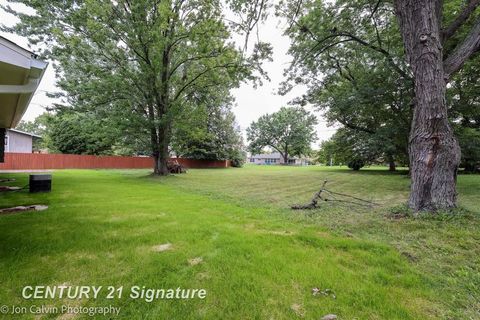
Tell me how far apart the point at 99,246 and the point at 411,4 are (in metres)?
7.52

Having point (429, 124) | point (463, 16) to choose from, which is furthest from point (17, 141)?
point (463, 16)

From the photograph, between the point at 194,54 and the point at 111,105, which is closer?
the point at 194,54

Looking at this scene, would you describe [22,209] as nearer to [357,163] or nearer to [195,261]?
[195,261]

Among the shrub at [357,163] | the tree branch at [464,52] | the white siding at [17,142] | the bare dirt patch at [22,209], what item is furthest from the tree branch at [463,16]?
the white siding at [17,142]

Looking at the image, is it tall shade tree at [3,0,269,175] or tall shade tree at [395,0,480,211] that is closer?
tall shade tree at [395,0,480,211]

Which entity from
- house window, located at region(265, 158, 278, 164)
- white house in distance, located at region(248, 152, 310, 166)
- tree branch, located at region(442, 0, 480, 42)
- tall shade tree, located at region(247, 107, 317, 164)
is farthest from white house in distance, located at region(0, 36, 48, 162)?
house window, located at region(265, 158, 278, 164)

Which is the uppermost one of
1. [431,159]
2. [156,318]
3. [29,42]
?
[29,42]

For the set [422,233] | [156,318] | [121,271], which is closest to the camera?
[156,318]

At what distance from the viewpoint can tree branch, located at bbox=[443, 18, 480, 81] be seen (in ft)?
15.8

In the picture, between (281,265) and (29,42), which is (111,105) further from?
(281,265)

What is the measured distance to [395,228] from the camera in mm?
4191

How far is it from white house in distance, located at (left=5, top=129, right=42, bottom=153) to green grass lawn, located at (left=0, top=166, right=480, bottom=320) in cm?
2121

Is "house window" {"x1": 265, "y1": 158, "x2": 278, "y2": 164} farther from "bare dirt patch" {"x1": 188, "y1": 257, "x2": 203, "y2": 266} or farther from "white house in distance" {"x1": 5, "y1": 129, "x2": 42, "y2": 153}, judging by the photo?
"bare dirt patch" {"x1": 188, "y1": 257, "x2": 203, "y2": 266}

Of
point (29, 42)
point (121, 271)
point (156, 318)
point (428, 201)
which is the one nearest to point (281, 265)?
point (156, 318)
